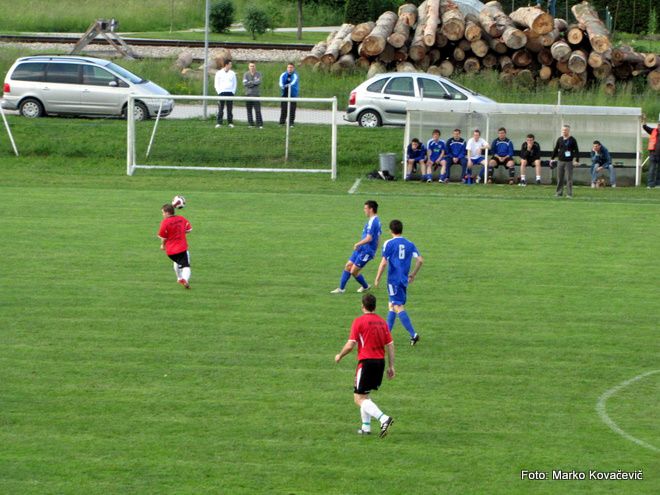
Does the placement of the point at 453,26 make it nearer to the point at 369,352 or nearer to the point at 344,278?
the point at 344,278

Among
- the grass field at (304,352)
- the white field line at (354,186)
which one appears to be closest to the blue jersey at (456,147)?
the white field line at (354,186)

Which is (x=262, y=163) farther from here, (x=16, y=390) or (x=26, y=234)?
(x=16, y=390)

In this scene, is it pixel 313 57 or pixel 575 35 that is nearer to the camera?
pixel 575 35

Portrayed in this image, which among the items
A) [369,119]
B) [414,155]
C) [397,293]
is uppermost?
[369,119]

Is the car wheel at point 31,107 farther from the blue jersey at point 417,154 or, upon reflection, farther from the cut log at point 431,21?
the cut log at point 431,21

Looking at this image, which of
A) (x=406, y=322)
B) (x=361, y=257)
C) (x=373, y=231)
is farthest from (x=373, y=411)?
(x=361, y=257)

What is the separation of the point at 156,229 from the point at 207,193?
18.3ft

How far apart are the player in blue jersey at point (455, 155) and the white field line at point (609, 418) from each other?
57.5 ft

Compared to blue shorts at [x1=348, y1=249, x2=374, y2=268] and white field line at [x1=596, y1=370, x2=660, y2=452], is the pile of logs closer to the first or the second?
blue shorts at [x1=348, y1=249, x2=374, y2=268]

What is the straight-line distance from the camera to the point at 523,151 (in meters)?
31.8

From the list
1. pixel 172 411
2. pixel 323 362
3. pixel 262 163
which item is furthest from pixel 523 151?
pixel 172 411

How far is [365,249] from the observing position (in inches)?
698

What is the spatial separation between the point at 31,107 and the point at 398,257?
24.1 m

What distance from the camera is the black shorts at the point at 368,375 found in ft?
38.2
